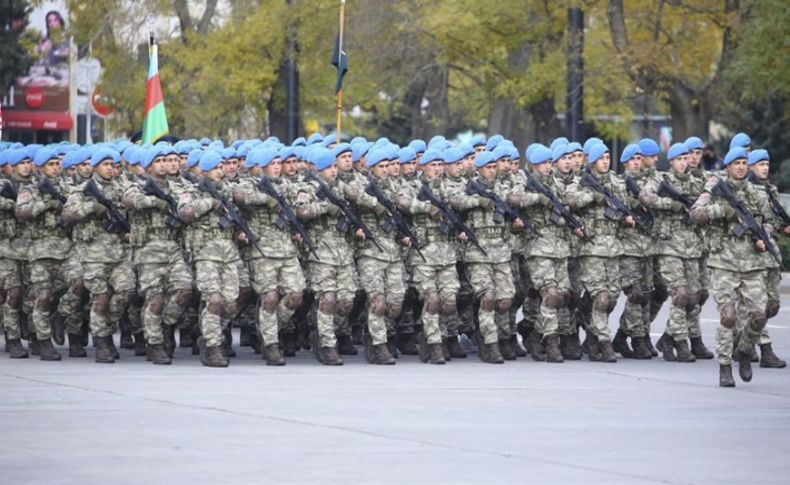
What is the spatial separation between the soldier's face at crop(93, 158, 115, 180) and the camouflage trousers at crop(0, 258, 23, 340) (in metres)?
1.10

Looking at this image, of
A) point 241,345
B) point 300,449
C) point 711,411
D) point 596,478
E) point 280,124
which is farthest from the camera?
point 280,124

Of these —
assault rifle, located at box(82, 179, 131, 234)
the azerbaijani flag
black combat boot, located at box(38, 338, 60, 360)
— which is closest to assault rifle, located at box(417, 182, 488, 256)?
assault rifle, located at box(82, 179, 131, 234)

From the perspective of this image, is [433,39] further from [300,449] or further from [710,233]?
[300,449]

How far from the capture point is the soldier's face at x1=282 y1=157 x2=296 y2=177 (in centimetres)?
1784

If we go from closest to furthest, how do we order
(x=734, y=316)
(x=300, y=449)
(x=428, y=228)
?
1. (x=300, y=449)
2. (x=734, y=316)
3. (x=428, y=228)

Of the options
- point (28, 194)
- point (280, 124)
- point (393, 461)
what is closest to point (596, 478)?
point (393, 461)

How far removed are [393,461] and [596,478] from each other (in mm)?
1195

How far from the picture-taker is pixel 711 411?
14.0 m

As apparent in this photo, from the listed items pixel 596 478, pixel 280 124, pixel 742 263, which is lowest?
pixel 596 478

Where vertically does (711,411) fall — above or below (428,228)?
below

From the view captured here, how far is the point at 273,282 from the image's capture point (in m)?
17.2

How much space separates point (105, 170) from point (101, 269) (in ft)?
3.04

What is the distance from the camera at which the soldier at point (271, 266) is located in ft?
56.3

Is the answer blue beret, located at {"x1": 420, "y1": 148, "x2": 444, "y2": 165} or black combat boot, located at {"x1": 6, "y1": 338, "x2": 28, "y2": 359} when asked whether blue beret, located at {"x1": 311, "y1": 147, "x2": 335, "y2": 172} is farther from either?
black combat boot, located at {"x1": 6, "y1": 338, "x2": 28, "y2": 359}
